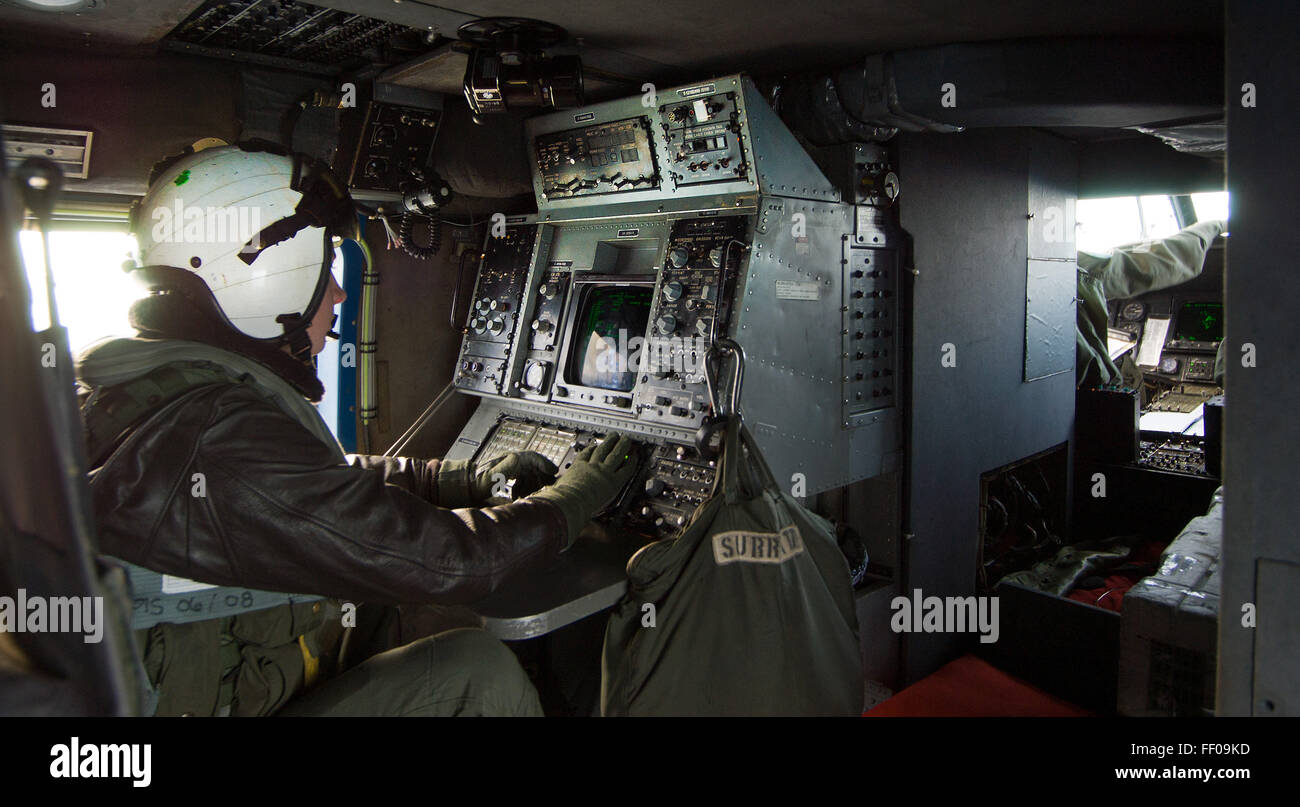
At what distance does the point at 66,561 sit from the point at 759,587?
160cm

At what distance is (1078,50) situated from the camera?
9.39 ft

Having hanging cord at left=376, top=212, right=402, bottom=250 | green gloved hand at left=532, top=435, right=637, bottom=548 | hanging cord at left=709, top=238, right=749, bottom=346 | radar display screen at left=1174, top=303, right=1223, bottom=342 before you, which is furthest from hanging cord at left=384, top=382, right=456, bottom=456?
radar display screen at left=1174, top=303, right=1223, bottom=342

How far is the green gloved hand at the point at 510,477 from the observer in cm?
282

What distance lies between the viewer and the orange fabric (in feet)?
11.2

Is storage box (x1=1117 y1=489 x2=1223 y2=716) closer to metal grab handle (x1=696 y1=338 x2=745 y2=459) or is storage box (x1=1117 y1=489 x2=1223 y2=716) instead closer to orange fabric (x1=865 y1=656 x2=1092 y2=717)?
orange fabric (x1=865 y1=656 x2=1092 y2=717)

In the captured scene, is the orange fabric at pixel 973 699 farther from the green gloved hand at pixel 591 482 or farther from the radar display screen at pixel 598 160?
the radar display screen at pixel 598 160

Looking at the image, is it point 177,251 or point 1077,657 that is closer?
point 177,251

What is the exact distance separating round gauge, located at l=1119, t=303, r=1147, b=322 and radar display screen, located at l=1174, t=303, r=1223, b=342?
34 centimetres

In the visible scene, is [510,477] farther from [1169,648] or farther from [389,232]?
[1169,648]

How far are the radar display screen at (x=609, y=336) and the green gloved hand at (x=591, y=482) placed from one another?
39 cm

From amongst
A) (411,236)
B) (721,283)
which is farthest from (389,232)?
(721,283)
